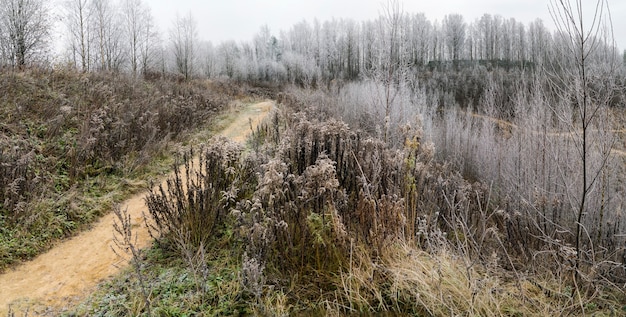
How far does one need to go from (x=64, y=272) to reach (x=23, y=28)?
16.0 meters

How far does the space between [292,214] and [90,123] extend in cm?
588

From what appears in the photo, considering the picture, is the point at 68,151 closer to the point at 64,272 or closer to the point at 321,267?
the point at 64,272

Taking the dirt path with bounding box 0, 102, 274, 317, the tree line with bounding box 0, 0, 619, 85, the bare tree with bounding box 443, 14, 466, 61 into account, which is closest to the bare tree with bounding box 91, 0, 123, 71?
the tree line with bounding box 0, 0, 619, 85

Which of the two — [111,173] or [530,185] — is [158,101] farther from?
[530,185]

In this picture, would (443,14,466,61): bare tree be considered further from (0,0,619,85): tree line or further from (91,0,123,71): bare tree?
(91,0,123,71): bare tree

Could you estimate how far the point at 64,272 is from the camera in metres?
3.84

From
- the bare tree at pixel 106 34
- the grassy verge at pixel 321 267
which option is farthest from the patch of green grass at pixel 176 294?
the bare tree at pixel 106 34

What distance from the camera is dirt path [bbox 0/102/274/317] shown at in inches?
131

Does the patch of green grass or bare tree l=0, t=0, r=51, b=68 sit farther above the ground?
bare tree l=0, t=0, r=51, b=68

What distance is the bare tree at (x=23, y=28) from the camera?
47.6 feet

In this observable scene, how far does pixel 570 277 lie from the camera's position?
3.53m

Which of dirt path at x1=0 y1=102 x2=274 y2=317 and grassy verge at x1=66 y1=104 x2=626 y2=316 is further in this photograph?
dirt path at x1=0 y1=102 x2=274 y2=317

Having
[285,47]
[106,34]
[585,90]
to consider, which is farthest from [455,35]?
[585,90]

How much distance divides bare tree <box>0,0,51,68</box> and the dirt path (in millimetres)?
13543
